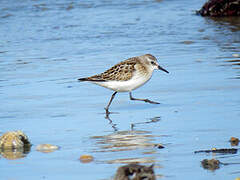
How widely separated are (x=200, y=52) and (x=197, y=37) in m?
1.68

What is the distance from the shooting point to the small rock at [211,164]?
5.14 m

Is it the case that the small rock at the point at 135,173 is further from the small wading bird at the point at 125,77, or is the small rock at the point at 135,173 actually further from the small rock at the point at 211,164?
the small wading bird at the point at 125,77

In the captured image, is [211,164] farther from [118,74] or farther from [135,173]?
[118,74]

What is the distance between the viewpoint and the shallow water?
5550mm

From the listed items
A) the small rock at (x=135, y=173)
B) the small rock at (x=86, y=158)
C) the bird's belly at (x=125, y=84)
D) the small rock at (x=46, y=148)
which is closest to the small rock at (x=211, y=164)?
the small rock at (x=135, y=173)

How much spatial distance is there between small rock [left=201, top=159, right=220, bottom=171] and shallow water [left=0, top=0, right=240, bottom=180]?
8 cm

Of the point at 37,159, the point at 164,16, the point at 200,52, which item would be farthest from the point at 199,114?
the point at 164,16

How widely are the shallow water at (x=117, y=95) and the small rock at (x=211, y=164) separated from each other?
0.25ft

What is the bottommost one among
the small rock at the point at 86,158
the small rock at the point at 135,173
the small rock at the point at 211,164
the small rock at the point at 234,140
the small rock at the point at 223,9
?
the small rock at the point at 223,9

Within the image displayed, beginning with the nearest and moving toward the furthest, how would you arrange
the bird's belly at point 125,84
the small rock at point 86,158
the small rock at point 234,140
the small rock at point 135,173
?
the small rock at point 135,173, the small rock at point 86,158, the small rock at point 234,140, the bird's belly at point 125,84

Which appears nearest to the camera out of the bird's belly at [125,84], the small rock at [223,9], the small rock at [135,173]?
the small rock at [135,173]

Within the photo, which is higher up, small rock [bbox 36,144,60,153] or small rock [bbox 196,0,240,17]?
small rock [bbox 36,144,60,153]

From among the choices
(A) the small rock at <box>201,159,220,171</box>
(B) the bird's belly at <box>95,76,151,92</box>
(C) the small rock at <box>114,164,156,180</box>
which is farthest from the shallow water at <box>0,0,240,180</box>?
(C) the small rock at <box>114,164,156,180</box>

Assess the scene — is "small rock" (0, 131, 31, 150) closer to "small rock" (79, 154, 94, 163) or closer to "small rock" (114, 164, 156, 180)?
"small rock" (79, 154, 94, 163)
